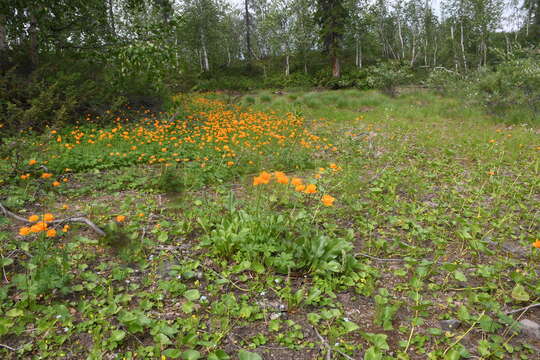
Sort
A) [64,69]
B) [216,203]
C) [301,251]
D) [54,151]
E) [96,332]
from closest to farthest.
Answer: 1. [96,332]
2. [301,251]
3. [216,203]
4. [54,151]
5. [64,69]

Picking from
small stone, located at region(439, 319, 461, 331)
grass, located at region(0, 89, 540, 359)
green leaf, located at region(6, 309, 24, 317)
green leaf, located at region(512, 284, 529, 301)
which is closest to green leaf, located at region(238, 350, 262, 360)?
grass, located at region(0, 89, 540, 359)

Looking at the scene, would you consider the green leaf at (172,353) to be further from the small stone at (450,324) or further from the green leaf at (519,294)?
the green leaf at (519,294)

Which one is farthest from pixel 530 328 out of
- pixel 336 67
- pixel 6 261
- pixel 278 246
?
pixel 336 67

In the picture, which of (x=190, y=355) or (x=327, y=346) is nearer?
(x=190, y=355)

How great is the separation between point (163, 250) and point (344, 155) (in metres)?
3.81

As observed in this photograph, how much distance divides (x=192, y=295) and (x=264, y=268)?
53 centimetres

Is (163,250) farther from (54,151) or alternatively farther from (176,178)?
(54,151)

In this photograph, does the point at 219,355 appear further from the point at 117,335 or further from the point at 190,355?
the point at 117,335

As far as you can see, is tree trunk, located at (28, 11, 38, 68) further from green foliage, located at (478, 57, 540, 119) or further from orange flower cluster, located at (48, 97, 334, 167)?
green foliage, located at (478, 57, 540, 119)

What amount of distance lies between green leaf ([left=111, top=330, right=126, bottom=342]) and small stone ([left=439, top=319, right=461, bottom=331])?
1.79 metres

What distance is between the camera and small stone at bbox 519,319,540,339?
1.71 meters

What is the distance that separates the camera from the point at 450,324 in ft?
5.93

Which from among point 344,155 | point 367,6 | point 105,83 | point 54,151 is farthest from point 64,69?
point 367,6

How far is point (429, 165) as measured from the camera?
4938mm
